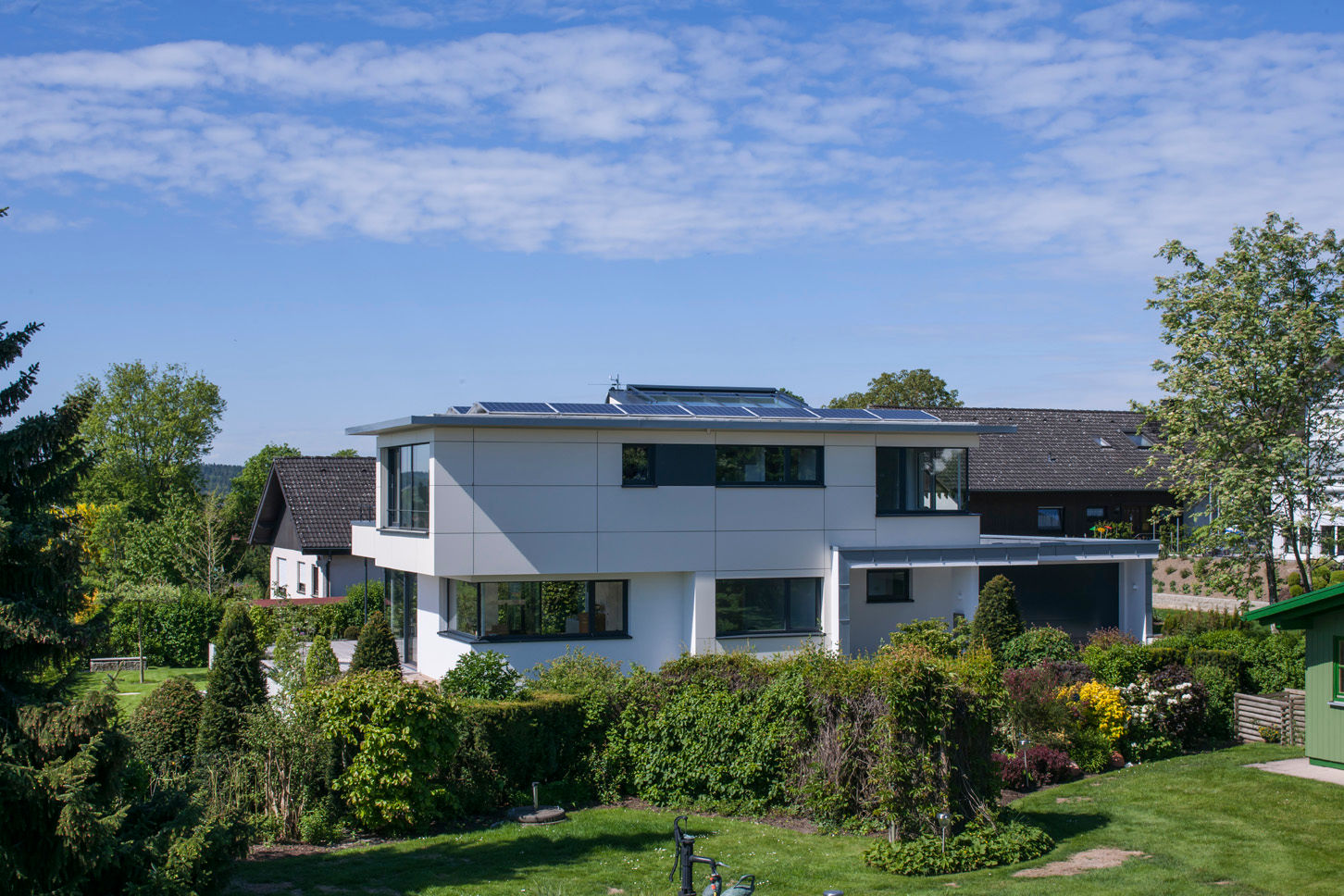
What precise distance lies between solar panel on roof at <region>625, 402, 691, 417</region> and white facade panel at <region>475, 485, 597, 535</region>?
2.50 m

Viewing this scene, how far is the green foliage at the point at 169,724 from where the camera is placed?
16.6 metres

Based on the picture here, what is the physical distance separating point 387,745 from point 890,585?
15.6m

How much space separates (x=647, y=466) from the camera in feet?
77.5

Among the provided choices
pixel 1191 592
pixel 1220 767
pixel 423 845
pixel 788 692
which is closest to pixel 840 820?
pixel 788 692

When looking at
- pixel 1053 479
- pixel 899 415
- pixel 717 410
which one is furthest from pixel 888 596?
pixel 1053 479

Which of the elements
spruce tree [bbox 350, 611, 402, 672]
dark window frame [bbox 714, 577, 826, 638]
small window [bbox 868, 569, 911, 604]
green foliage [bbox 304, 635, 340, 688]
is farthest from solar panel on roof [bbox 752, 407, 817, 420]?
green foliage [bbox 304, 635, 340, 688]

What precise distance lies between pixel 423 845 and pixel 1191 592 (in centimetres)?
3409

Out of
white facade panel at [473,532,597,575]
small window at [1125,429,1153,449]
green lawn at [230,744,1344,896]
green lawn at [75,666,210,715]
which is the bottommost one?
green lawn at [75,666,210,715]

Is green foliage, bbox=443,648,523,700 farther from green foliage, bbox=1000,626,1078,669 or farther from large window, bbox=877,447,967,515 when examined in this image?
large window, bbox=877,447,967,515

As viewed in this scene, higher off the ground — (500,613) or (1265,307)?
(1265,307)

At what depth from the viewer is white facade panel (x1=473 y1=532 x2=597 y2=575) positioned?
21.9 metres

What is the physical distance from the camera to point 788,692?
14914 mm

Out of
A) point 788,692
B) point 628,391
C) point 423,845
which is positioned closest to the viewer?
point 423,845

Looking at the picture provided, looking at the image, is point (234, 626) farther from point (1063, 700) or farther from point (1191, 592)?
point (1191, 592)
